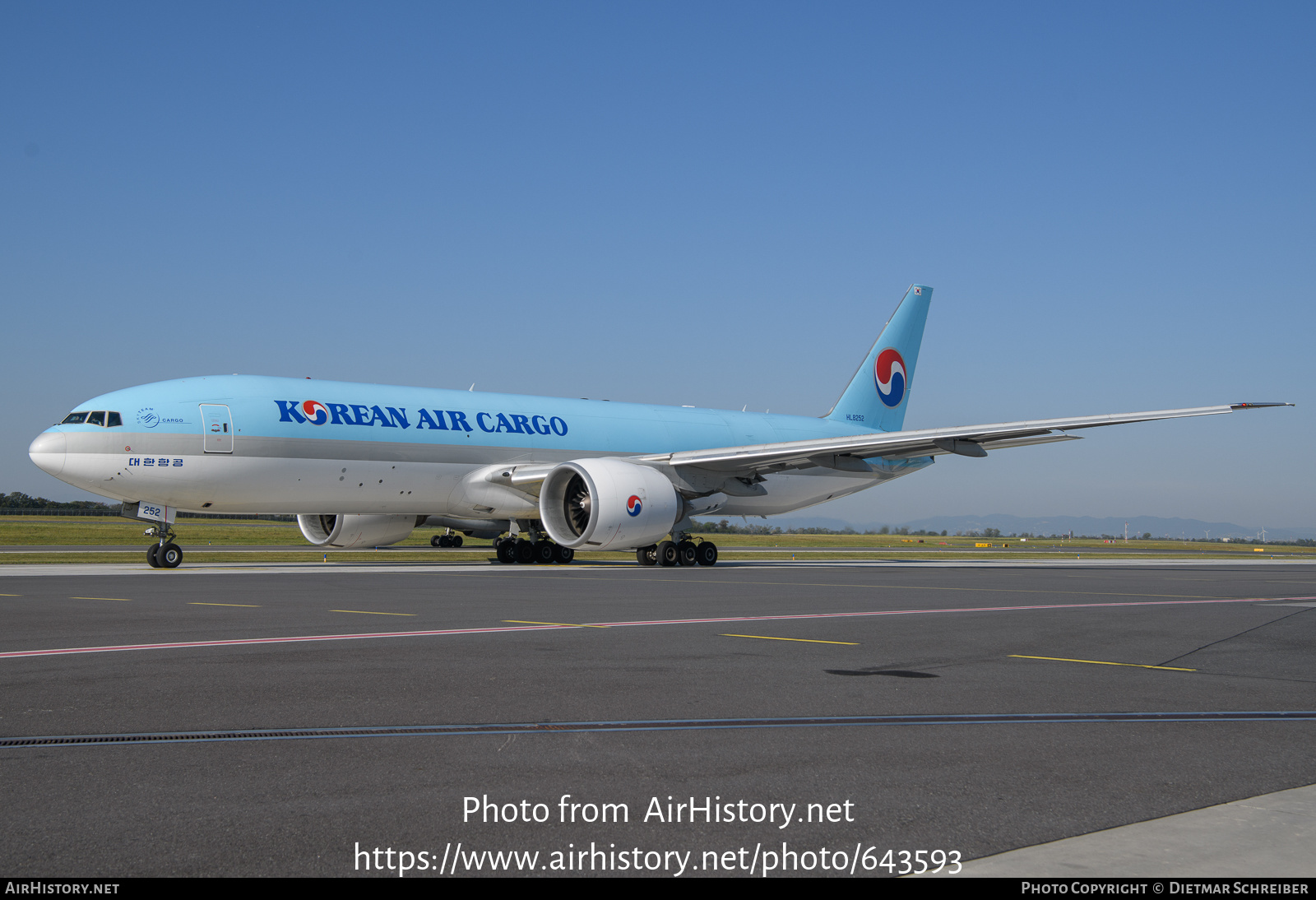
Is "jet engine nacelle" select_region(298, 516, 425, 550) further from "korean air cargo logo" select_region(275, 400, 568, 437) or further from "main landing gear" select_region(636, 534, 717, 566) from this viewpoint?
→ "main landing gear" select_region(636, 534, 717, 566)

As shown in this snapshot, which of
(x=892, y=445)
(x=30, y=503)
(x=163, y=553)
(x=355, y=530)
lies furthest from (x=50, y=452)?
(x=30, y=503)

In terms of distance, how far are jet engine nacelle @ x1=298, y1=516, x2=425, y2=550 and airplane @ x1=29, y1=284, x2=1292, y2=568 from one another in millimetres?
42

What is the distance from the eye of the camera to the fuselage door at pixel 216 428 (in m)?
22.5

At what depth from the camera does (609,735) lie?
18.7ft

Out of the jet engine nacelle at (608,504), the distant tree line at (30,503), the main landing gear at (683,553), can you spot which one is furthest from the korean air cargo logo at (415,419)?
the distant tree line at (30,503)

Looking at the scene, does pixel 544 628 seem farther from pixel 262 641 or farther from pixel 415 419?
pixel 415 419

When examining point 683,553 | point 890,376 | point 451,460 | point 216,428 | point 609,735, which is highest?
point 890,376

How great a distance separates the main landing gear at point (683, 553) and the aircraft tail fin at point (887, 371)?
1134 centimetres

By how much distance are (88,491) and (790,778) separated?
2164cm

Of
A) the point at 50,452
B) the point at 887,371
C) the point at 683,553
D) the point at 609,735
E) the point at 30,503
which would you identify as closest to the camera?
the point at 609,735

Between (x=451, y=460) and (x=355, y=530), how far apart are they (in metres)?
4.29

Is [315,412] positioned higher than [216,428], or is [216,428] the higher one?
[315,412]

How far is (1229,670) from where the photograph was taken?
8703mm
